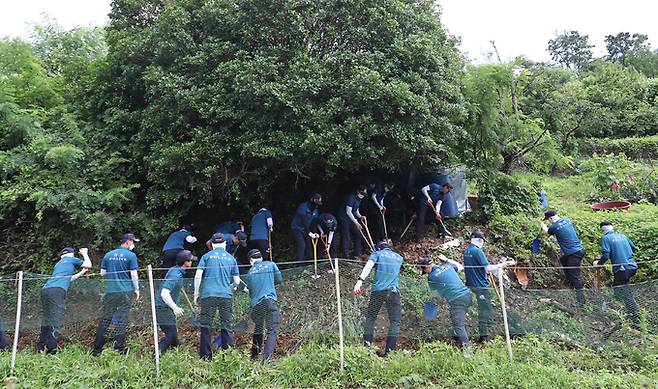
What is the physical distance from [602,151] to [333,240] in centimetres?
1857

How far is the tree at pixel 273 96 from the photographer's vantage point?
9.30 meters

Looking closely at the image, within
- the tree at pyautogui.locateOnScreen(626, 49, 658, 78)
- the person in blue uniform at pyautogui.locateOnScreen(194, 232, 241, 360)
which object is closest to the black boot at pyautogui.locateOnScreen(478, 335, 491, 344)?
the person in blue uniform at pyautogui.locateOnScreen(194, 232, 241, 360)

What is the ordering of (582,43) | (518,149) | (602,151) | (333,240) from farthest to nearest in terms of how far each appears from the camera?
(582,43), (602,151), (518,149), (333,240)

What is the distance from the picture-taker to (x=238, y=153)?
32.0 feet

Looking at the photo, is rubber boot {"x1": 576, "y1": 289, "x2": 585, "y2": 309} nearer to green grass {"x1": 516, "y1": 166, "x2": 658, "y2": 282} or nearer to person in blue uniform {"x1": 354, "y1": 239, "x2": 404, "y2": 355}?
person in blue uniform {"x1": 354, "y1": 239, "x2": 404, "y2": 355}

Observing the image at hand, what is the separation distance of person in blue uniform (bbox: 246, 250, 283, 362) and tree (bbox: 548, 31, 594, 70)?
55192 millimetres

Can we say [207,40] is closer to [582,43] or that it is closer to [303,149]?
[303,149]

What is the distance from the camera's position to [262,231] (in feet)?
32.6

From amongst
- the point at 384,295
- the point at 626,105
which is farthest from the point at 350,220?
the point at 626,105

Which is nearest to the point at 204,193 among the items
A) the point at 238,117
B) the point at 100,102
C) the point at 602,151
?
the point at 238,117

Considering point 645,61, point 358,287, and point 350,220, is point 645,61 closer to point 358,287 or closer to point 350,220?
point 350,220

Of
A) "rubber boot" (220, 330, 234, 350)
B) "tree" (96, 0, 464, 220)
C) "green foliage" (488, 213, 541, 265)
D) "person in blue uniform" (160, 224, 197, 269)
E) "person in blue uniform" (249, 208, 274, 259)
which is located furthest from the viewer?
"green foliage" (488, 213, 541, 265)

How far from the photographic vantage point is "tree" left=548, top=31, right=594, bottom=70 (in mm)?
54125

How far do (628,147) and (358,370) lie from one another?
22487 millimetres
